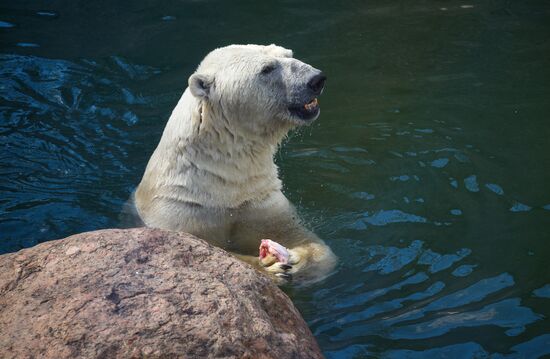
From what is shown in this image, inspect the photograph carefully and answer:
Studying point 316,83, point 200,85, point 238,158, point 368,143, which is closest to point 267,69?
point 316,83

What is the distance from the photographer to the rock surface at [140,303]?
2951mm

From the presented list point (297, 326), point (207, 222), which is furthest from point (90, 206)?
point (297, 326)

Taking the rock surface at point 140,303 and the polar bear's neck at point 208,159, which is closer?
the rock surface at point 140,303

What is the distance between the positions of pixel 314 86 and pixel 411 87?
3.24m

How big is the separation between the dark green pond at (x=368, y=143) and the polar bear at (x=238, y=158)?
0.31m

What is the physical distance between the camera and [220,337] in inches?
118

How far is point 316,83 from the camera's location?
478cm

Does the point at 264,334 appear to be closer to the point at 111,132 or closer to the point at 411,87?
the point at 111,132

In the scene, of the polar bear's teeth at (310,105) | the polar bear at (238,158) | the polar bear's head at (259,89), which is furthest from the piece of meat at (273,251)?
the polar bear's teeth at (310,105)

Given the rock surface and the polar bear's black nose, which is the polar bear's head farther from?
the rock surface

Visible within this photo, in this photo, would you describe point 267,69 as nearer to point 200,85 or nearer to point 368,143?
point 200,85

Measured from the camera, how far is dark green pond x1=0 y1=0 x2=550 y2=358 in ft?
14.4

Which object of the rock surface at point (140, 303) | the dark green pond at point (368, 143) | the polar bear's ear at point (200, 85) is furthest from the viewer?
the polar bear's ear at point (200, 85)

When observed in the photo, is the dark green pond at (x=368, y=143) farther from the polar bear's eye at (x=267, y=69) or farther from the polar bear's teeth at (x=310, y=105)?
the polar bear's eye at (x=267, y=69)
